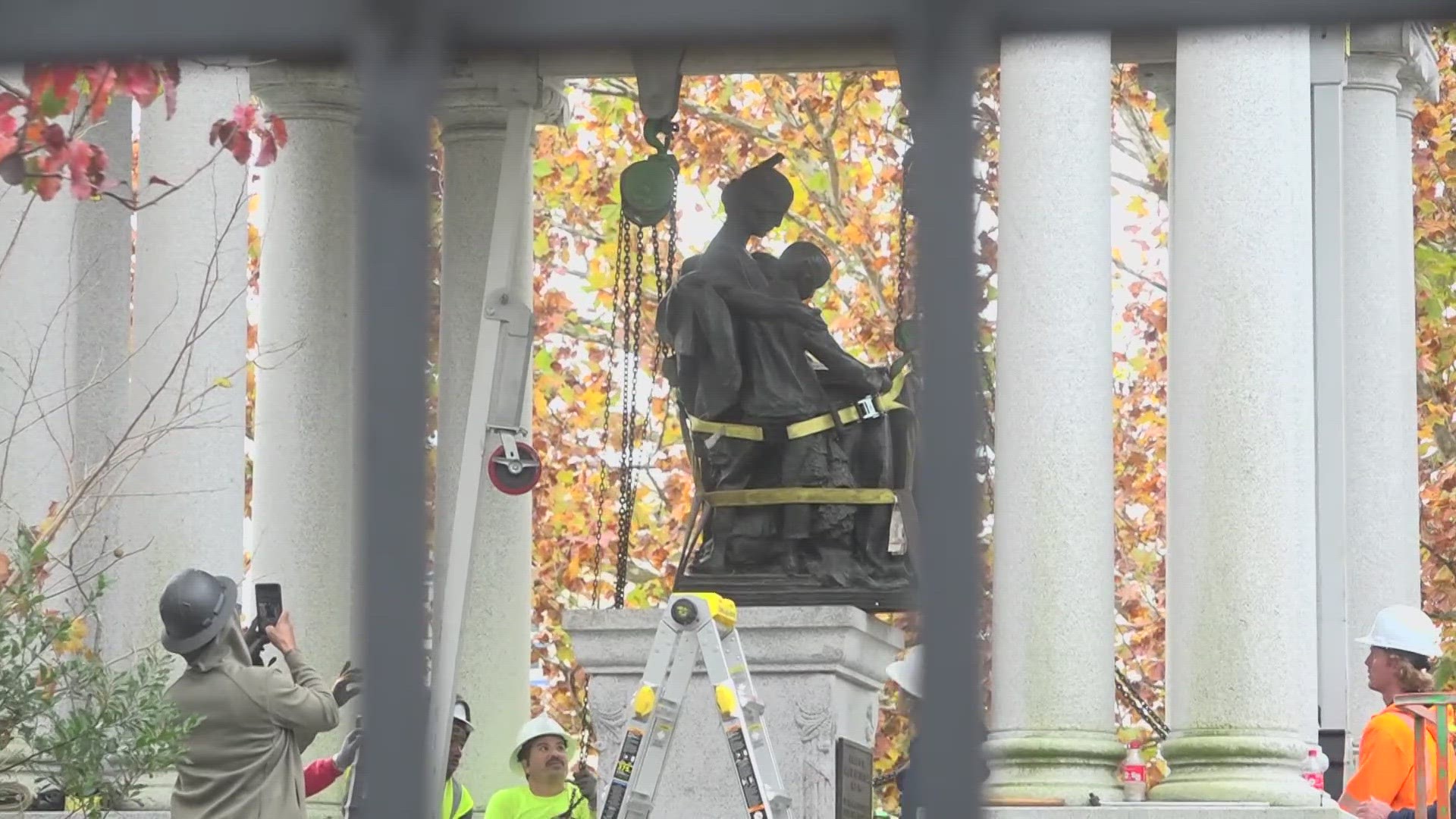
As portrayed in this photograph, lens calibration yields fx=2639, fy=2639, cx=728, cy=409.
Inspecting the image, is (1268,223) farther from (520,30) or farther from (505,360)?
(520,30)

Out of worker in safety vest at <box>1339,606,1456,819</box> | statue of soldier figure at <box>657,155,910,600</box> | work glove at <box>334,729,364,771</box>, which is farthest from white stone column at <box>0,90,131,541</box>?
worker in safety vest at <box>1339,606,1456,819</box>

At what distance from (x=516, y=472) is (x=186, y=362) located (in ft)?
6.87

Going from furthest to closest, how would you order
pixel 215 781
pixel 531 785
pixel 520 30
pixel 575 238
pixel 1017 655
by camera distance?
pixel 575 238, pixel 1017 655, pixel 531 785, pixel 215 781, pixel 520 30

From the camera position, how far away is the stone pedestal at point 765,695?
1319 cm

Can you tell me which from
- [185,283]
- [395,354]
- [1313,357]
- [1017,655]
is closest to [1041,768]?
[1017,655]

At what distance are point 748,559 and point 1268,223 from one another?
12.7 feet

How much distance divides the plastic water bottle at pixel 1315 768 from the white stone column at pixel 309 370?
6.43 meters

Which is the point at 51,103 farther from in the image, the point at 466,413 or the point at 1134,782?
the point at 466,413

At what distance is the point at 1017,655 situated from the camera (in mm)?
15703

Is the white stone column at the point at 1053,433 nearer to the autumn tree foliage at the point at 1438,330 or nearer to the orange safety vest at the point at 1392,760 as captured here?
the orange safety vest at the point at 1392,760

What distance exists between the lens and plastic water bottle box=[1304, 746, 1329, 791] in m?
15.6

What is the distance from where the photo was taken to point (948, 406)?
261 cm

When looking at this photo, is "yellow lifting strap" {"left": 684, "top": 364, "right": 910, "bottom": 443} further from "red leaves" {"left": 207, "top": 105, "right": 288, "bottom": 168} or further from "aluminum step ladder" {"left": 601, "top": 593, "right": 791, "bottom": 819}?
"red leaves" {"left": 207, "top": 105, "right": 288, "bottom": 168}

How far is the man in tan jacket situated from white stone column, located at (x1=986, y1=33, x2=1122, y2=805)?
22.6ft
